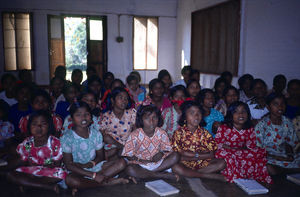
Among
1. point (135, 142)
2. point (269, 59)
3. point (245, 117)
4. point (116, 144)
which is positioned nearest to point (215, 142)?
point (245, 117)

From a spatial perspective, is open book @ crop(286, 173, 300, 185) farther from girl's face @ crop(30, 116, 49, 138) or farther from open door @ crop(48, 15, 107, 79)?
open door @ crop(48, 15, 107, 79)

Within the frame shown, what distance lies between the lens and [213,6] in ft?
24.1

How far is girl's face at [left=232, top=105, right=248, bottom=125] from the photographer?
286cm

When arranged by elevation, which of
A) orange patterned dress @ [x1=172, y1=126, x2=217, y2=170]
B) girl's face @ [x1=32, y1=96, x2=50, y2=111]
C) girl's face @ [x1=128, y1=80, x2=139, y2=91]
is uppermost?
girl's face @ [x1=128, y1=80, x2=139, y2=91]

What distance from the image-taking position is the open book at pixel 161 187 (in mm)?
2498

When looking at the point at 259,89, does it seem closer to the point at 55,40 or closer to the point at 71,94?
the point at 71,94

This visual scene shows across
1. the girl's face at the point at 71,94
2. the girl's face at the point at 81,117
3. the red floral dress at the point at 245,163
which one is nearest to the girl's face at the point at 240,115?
the red floral dress at the point at 245,163

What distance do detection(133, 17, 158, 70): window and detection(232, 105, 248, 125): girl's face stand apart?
7.35m

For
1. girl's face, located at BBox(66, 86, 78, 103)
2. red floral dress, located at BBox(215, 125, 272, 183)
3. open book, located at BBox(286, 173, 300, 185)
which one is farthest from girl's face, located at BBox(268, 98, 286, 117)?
girl's face, located at BBox(66, 86, 78, 103)

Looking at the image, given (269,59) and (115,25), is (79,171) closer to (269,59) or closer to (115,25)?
(269,59)

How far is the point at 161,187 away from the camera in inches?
101

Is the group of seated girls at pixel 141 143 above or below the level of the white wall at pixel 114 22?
below

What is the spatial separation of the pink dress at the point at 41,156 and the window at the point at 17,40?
667 cm

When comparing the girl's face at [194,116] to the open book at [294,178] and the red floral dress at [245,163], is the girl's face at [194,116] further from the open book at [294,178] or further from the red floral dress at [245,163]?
the open book at [294,178]
